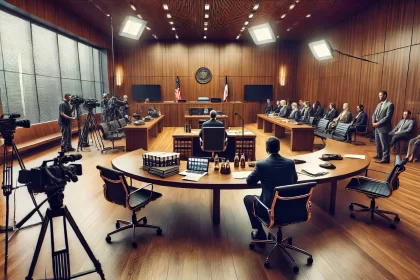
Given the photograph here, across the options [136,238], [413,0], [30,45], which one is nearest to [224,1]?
[413,0]

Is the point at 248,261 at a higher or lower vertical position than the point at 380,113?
lower

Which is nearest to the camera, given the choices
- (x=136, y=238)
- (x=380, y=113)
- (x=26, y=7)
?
(x=136, y=238)

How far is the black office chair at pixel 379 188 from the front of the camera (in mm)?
3293

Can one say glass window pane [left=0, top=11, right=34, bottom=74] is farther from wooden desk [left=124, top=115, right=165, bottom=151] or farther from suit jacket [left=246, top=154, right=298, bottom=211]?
suit jacket [left=246, top=154, right=298, bottom=211]

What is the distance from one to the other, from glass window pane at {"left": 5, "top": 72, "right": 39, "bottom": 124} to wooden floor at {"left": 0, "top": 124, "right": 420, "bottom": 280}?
4.32 metres

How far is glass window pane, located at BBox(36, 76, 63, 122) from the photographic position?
340 inches

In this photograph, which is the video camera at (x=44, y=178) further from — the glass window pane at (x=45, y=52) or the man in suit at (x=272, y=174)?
the glass window pane at (x=45, y=52)

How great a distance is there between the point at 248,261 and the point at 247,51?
12.6 m

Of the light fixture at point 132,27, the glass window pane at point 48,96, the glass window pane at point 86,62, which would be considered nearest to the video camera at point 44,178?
the light fixture at point 132,27

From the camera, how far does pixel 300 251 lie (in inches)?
108

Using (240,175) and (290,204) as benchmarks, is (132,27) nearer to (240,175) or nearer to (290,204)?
(240,175)

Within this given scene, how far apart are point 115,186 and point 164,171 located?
54cm

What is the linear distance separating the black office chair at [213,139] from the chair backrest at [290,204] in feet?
10.4

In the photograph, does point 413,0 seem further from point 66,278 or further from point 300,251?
point 66,278
